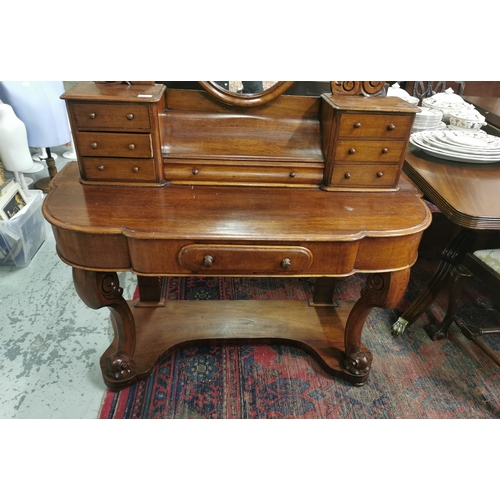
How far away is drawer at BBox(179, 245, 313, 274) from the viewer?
1214 mm

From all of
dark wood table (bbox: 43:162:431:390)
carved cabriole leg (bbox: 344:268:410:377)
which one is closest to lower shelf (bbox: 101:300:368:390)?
carved cabriole leg (bbox: 344:268:410:377)

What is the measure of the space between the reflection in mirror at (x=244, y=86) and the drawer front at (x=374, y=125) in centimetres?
31

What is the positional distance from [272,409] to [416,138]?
149 cm

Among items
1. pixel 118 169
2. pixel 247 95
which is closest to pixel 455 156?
pixel 247 95

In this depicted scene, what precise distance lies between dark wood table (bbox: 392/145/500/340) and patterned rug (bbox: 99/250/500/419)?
0.50 ft

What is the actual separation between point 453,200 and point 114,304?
4.53 ft

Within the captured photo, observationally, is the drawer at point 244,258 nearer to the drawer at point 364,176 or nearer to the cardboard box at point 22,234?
the drawer at point 364,176

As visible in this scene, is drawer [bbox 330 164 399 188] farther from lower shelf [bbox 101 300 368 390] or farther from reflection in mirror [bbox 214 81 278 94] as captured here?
lower shelf [bbox 101 300 368 390]

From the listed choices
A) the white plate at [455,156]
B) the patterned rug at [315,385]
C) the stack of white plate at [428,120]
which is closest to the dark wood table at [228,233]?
the patterned rug at [315,385]

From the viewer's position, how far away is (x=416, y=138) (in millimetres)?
1963

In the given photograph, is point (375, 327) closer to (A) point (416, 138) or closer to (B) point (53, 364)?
(A) point (416, 138)

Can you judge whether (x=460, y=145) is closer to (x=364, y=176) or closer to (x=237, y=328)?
(x=364, y=176)

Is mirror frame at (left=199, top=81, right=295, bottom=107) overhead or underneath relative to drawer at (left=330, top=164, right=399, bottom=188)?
overhead

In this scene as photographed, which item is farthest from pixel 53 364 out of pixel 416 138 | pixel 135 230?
pixel 416 138
